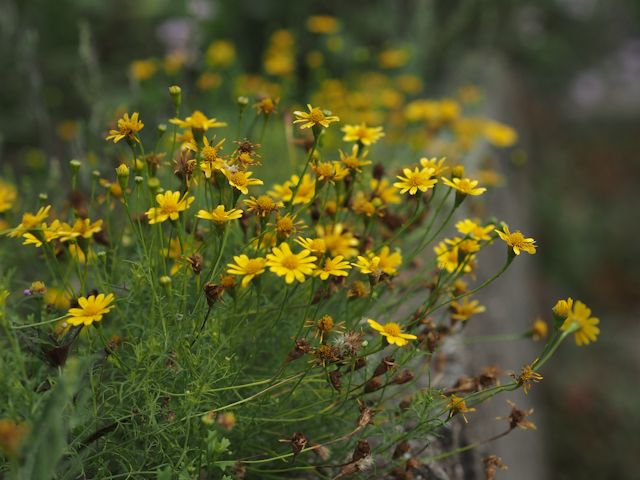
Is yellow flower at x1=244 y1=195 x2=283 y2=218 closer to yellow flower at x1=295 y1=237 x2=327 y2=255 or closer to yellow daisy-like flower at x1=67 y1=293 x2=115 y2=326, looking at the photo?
yellow flower at x1=295 y1=237 x2=327 y2=255

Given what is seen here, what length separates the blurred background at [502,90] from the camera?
9.89 feet

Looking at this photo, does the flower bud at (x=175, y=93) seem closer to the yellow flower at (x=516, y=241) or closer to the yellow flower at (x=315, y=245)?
the yellow flower at (x=315, y=245)

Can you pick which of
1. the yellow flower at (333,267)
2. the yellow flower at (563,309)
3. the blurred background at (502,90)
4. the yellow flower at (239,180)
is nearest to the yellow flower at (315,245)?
the yellow flower at (333,267)

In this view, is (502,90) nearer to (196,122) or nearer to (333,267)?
(196,122)

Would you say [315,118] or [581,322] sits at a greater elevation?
[315,118]

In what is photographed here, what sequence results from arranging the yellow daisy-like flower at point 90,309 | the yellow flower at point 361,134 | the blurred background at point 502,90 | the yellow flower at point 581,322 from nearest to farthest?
the yellow daisy-like flower at point 90,309 < the yellow flower at point 581,322 < the yellow flower at point 361,134 < the blurred background at point 502,90

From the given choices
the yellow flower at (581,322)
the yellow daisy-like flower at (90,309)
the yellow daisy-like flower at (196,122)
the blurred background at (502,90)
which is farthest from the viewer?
the blurred background at (502,90)

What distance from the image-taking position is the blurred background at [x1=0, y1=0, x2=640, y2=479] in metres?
3.01

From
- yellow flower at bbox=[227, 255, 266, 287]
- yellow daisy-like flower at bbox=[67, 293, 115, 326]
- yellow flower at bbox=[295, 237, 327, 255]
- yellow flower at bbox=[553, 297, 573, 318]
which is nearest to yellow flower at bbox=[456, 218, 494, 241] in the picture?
yellow flower at bbox=[553, 297, 573, 318]

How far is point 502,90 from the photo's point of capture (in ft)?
14.7

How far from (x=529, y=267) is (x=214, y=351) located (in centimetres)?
303

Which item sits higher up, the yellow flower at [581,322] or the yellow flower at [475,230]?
the yellow flower at [475,230]

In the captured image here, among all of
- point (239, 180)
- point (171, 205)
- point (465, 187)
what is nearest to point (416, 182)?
point (465, 187)

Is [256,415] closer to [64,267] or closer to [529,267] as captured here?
[64,267]
